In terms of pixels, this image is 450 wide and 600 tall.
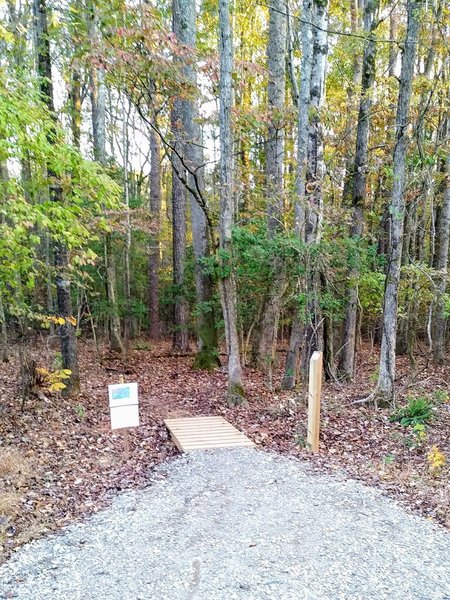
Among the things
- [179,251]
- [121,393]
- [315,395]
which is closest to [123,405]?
[121,393]

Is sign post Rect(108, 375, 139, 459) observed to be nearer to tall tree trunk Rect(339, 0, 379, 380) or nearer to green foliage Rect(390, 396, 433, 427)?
green foliage Rect(390, 396, 433, 427)

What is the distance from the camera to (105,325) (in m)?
15.1

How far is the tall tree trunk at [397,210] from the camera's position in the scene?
6555mm

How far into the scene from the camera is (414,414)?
6449 millimetres

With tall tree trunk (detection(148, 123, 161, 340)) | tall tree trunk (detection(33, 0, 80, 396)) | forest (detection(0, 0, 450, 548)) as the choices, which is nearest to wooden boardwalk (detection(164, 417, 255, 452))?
forest (detection(0, 0, 450, 548))

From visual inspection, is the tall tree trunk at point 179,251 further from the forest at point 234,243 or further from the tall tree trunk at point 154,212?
the tall tree trunk at point 154,212

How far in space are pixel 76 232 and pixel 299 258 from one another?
3653mm

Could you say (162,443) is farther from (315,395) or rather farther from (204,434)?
(315,395)

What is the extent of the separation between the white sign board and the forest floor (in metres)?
0.52

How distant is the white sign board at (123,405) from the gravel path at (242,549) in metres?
0.98

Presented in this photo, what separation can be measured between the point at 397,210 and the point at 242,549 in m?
5.34

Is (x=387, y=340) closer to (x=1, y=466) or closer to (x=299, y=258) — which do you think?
(x=299, y=258)

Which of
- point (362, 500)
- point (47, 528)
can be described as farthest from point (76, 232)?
point (362, 500)

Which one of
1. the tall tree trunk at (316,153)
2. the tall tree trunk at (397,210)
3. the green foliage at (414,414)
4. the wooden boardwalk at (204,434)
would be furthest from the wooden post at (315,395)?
the tall tree trunk at (397,210)
